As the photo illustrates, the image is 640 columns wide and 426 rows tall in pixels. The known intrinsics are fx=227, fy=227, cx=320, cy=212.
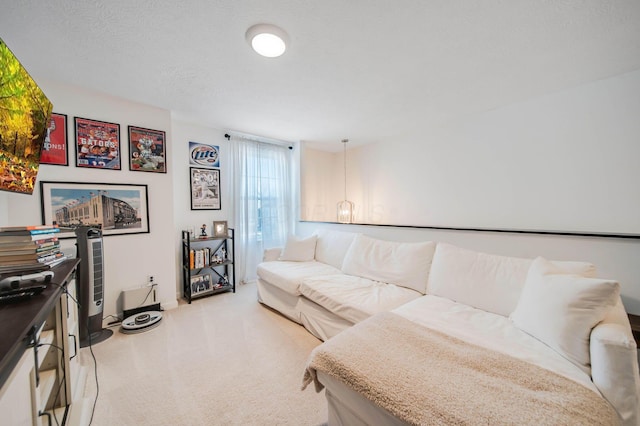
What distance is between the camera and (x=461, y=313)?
66.1 inches

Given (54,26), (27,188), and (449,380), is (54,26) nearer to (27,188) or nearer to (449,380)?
(27,188)

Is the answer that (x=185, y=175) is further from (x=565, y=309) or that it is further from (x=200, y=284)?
(x=565, y=309)

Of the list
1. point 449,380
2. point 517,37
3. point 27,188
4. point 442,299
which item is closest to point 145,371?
point 27,188

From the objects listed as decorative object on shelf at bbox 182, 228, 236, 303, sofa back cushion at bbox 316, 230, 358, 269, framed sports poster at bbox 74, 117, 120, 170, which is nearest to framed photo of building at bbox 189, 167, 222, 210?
decorative object on shelf at bbox 182, 228, 236, 303

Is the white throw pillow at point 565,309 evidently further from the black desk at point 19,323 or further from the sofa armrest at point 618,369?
the black desk at point 19,323

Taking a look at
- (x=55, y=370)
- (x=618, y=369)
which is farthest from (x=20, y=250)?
(x=618, y=369)

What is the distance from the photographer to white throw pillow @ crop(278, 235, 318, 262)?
3.23 metres

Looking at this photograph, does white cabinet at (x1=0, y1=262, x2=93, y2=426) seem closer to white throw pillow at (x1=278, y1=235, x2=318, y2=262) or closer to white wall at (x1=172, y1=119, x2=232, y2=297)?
white wall at (x1=172, y1=119, x2=232, y2=297)

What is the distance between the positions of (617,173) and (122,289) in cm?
508

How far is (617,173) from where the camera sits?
205 centimetres

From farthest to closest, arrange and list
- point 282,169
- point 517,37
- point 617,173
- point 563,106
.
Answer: point 282,169 → point 563,106 → point 617,173 → point 517,37

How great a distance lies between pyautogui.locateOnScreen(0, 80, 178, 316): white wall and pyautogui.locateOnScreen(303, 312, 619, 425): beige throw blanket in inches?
97.2

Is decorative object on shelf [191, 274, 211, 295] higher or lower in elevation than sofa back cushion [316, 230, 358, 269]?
lower

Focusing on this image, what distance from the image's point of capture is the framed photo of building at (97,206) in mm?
2184
